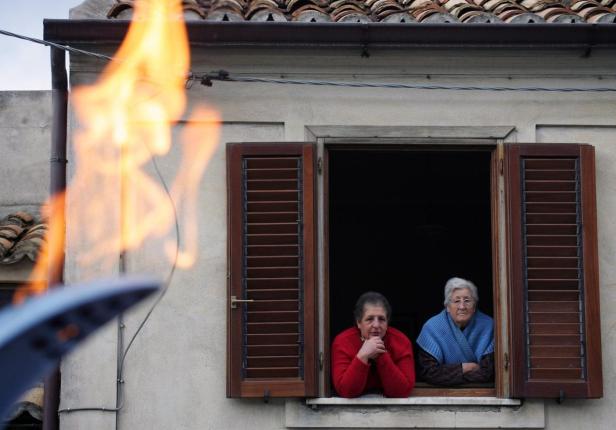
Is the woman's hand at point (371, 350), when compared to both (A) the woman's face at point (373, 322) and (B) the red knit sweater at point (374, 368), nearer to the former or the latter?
(B) the red knit sweater at point (374, 368)

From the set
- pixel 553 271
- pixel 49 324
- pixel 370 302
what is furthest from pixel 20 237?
pixel 49 324

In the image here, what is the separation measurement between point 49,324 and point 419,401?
571 centimetres

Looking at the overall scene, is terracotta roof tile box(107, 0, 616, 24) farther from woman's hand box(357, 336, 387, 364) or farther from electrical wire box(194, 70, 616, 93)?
woman's hand box(357, 336, 387, 364)

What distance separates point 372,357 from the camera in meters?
6.81

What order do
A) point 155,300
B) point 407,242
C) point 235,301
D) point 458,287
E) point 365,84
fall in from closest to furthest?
point 235,301
point 155,300
point 365,84
point 458,287
point 407,242

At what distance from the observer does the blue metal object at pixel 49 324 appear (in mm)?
1386

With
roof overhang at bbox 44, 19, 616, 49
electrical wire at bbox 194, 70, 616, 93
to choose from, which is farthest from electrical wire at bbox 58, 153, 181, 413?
roof overhang at bbox 44, 19, 616, 49

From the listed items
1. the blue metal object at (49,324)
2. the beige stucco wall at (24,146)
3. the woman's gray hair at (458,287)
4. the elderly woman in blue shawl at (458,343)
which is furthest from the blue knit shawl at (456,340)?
the blue metal object at (49,324)

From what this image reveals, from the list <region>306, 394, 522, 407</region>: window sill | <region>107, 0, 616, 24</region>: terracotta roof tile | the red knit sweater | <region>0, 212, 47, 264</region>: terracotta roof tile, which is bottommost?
<region>306, 394, 522, 407</region>: window sill

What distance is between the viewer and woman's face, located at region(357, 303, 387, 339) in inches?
277

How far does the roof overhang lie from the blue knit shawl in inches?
70.1

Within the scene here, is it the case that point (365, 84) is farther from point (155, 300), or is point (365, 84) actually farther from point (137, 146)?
point (155, 300)

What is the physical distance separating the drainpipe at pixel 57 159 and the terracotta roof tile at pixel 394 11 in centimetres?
49

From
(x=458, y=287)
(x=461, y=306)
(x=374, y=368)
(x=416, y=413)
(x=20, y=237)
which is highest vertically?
(x=20, y=237)
